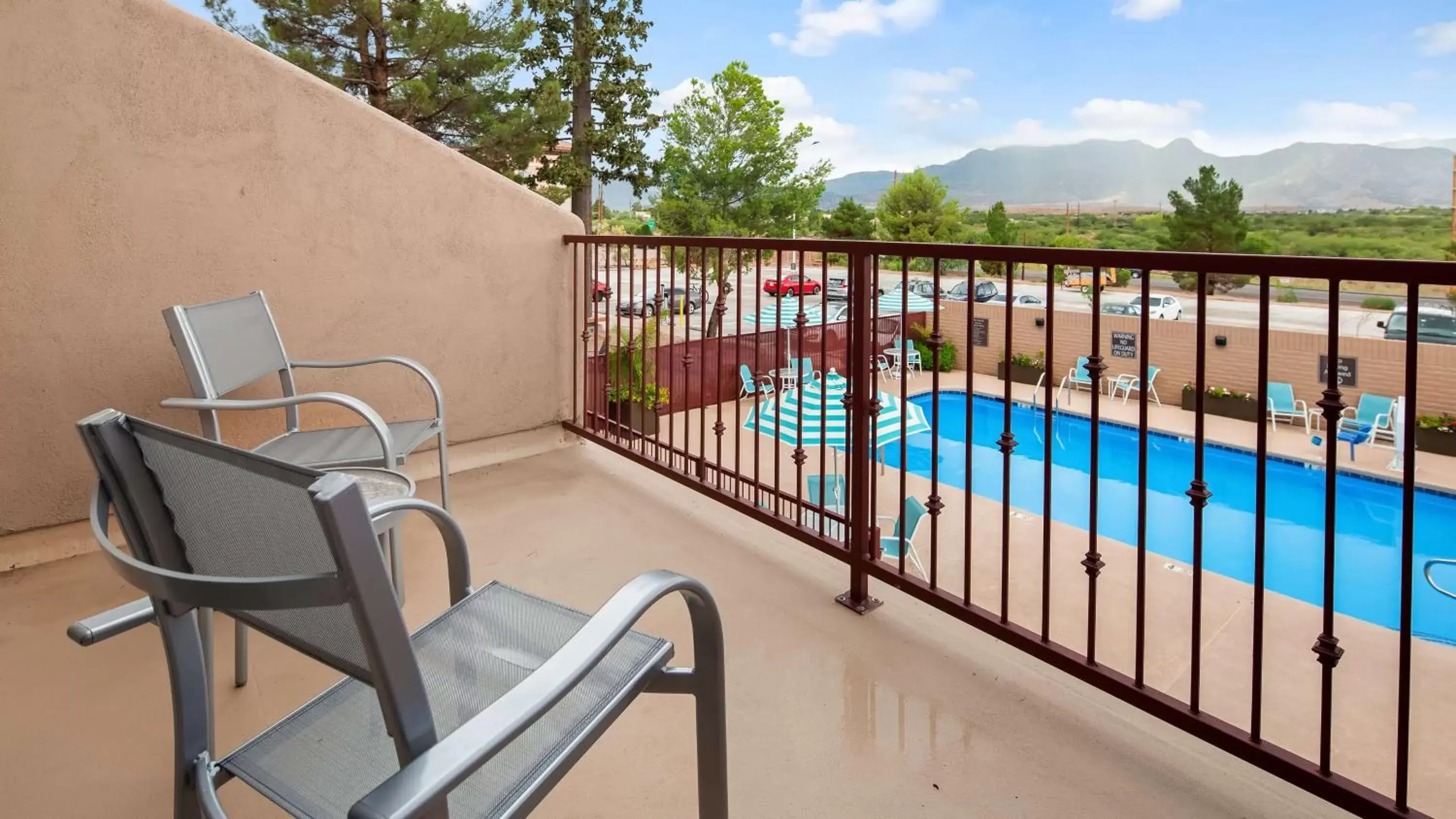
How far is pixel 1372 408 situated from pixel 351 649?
1626 cm

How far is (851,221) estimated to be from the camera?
117ft

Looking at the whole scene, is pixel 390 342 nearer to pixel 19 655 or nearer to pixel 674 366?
pixel 19 655

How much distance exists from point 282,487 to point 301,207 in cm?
257

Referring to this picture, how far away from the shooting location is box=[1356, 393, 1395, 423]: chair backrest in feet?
43.7

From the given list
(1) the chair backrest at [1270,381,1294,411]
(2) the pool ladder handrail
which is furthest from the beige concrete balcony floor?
(1) the chair backrest at [1270,381,1294,411]

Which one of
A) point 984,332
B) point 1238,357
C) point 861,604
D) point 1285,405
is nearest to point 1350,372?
point 1238,357

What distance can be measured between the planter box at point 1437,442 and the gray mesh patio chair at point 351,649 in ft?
52.9

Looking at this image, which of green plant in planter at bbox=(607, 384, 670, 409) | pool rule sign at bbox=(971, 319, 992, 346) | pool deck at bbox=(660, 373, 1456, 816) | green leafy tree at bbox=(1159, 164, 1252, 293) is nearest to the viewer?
pool deck at bbox=(660, 373, 1456, 816)

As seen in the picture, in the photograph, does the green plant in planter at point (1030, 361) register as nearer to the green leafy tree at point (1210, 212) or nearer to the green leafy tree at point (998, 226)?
the green leafy tree at point (1210, 212)

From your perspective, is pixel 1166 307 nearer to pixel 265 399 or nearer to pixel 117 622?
pixel 265 399

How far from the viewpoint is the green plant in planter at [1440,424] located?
13.4 metres

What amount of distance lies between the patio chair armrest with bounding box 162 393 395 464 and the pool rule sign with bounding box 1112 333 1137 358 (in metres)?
18.0

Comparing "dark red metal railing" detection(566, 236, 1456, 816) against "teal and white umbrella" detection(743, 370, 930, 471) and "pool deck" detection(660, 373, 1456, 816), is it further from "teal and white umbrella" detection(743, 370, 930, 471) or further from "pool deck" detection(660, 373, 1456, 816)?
"teal and white umbrella" detection(743, 370, 930, 471)

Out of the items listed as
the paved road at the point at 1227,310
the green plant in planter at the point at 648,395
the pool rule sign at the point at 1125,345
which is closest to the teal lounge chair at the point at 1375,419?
the paved road at the point at 1227,310
